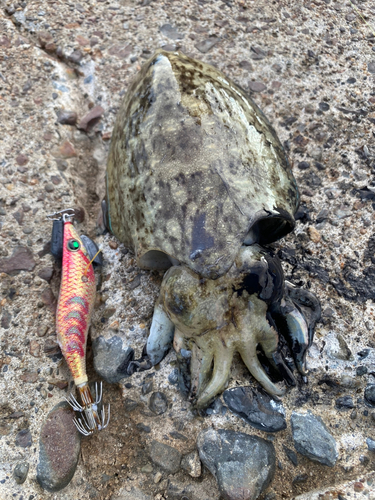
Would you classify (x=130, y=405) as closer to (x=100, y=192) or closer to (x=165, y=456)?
(x=165, y=456)

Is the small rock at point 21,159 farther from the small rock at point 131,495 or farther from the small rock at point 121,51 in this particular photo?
the small rock at point 131,495

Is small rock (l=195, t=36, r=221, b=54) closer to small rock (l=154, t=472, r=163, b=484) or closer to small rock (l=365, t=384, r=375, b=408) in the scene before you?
small rock (l=365, t=384, r=375, b=408)

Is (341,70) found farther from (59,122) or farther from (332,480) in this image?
(332,480)

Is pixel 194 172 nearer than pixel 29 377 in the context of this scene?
Yes

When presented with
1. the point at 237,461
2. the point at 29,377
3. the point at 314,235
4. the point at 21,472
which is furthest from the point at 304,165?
the point at 21,472

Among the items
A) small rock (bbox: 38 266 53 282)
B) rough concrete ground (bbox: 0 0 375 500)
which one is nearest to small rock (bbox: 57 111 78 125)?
rough concrete ground (bbox: 0 0 375 500)

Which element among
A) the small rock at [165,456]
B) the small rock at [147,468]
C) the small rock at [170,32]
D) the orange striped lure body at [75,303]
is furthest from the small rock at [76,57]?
the small rock at [147,468]
